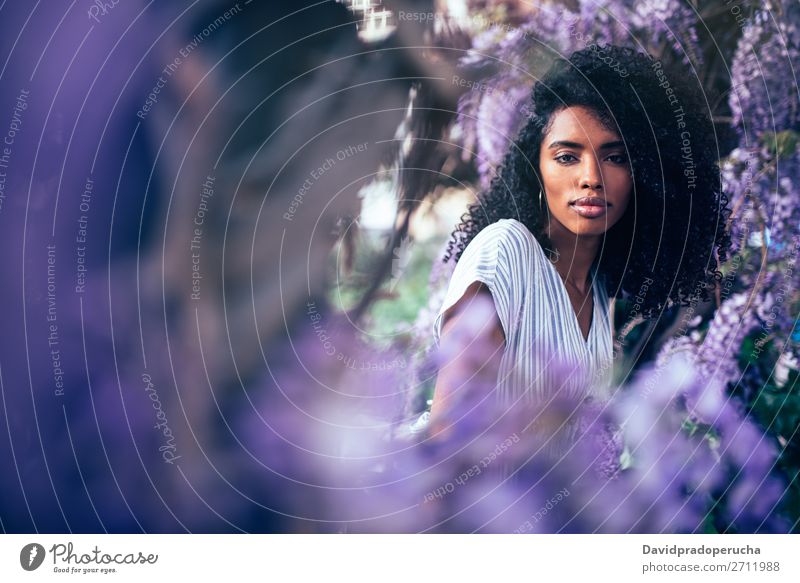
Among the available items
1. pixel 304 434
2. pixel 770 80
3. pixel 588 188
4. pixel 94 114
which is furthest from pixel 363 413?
pixel 770 80

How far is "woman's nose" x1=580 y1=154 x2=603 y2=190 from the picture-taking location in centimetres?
134

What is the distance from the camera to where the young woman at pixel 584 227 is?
134cm

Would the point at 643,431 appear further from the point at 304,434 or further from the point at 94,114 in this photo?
the point at 94,114

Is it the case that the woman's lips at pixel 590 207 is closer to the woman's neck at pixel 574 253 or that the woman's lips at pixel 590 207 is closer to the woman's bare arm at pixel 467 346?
the woman's neck at pixel 574 253

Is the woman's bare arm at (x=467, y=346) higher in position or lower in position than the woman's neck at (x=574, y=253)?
lower

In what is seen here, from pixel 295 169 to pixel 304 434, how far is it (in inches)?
16.8

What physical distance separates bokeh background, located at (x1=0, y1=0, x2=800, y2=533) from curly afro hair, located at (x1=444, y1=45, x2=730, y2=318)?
0.03 meters

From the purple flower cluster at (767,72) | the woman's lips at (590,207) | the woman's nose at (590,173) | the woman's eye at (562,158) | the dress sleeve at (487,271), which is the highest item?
the purple flower cluster at (767,72)
